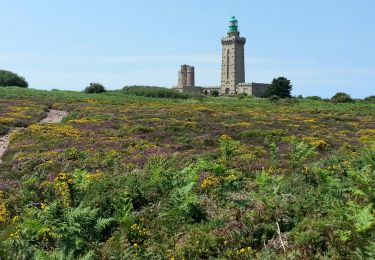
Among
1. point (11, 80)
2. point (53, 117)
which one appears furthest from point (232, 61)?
point (53, 117)

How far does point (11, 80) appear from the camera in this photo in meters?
118

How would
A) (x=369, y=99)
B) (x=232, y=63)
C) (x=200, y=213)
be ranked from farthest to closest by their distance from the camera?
(x=232, y=63) < (x=369, y=99) < (x=200, y=213)

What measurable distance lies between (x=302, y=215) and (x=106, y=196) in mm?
4685

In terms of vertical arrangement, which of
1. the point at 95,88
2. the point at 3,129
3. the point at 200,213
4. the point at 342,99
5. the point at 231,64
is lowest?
the point at 342,99

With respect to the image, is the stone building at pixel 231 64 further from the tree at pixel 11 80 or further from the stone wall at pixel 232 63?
the tree at pixel 11 80

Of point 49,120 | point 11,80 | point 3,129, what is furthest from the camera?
point 11,80

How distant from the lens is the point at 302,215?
9648 millimetres

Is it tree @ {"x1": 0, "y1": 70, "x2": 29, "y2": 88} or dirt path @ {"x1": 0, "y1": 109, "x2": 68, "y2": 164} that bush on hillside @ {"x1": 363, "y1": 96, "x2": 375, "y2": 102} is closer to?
dirt path @ {"x1": 0, "y1": 109, "x2": 68, "y2": 164}

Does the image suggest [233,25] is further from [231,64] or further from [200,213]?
[200,213]

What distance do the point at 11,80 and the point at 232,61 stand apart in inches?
2813

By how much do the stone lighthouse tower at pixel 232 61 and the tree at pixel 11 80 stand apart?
64313 millimetres

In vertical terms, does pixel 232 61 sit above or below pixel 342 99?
above

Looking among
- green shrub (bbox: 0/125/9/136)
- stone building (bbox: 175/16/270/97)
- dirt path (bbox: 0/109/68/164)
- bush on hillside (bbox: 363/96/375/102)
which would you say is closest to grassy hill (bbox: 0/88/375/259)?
dirt path (bbox: 0/109/68/164)

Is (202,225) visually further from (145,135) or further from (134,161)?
(145,135)
